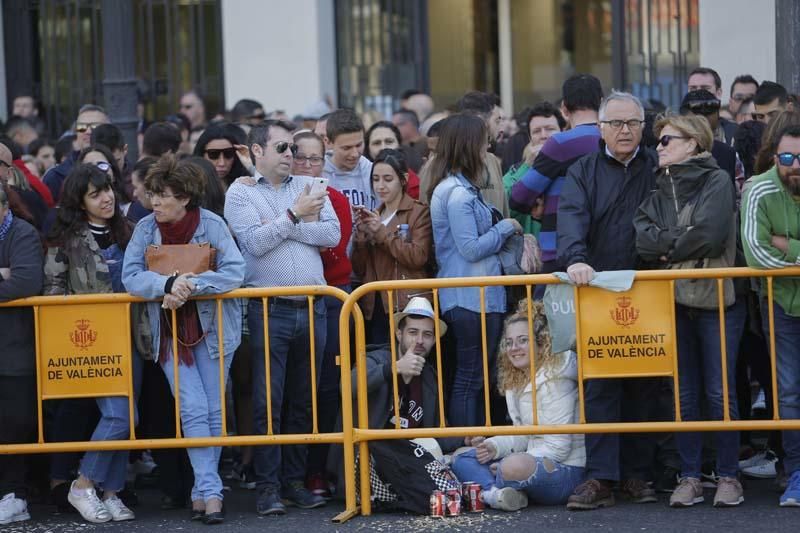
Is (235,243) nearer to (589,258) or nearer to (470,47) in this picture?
(589,258)

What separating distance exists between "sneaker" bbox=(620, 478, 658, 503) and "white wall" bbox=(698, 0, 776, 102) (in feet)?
22.3

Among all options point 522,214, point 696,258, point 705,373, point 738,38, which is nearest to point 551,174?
point 522,214

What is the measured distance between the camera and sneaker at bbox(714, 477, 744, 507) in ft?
25.4

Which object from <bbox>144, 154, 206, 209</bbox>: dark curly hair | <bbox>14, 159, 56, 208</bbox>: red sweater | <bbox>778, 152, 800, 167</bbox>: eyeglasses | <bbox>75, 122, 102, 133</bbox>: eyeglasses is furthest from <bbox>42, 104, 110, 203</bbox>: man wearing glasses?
<bbox>778, 152, 800, 167</bbox>: eyeglasses

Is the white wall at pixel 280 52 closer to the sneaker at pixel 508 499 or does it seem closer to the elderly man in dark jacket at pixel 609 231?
the elderly man in dark jacket at pixel 609 231

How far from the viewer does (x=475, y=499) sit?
26.0ft

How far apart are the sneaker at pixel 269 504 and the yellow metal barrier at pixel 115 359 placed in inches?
12.7

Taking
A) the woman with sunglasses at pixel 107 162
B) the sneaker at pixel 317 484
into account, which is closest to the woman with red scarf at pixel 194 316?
the sneaker at pixel 317 484

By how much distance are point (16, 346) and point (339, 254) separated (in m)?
1.87

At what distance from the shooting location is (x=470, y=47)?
20.1m

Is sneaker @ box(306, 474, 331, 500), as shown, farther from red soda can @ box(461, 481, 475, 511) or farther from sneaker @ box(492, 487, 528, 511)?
sneaker @ box(492, 487, 528, 511)

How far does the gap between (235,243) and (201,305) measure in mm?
411

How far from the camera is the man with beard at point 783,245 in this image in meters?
7.55

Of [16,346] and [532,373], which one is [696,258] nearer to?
[532,373]
